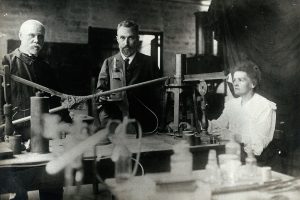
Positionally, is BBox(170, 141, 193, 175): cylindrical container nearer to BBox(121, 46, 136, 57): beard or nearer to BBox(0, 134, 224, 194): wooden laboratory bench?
BBox(0, 134, 224, 194): wooden laboratory bench

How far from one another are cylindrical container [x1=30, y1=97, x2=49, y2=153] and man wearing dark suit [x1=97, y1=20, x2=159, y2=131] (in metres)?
0.78

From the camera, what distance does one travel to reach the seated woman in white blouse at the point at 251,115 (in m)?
2.80

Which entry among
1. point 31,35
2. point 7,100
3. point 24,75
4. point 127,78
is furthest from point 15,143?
point 127,78

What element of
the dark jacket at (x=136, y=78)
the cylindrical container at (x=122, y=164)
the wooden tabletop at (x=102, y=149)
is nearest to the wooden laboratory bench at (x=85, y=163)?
the wooden tabletop at (x=102, y=149)

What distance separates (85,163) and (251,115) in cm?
144

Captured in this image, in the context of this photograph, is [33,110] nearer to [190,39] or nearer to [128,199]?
[128,199]

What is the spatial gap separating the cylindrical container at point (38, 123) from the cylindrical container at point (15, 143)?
79 mm

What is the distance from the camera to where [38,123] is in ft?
7.21

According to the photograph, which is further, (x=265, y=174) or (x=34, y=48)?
(x=34, y=48)

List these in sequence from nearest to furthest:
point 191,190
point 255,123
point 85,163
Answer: point 191,190 < point 85,163 < point 255,123

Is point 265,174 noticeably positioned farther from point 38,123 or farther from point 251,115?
point 38,123

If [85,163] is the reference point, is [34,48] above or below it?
above

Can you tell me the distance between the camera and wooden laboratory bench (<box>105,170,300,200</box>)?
1.70 m

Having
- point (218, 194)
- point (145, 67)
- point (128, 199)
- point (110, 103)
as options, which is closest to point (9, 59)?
point (110, 103)
